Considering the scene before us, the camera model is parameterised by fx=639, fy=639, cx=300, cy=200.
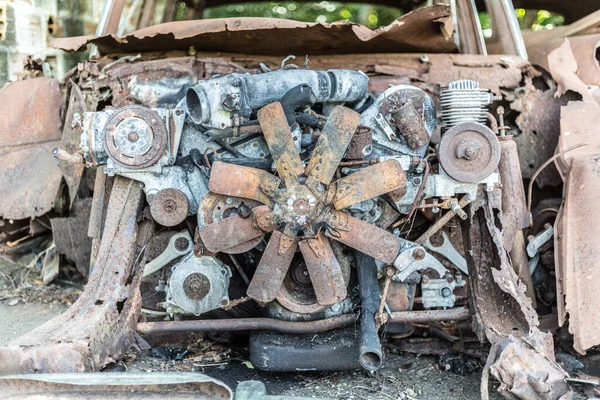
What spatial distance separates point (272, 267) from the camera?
2.76 metres

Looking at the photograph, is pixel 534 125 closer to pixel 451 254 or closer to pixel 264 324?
pixel 451 254

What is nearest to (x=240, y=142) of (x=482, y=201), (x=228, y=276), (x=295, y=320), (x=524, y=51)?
(x=228, y=276)

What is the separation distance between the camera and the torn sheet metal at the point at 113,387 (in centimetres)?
200

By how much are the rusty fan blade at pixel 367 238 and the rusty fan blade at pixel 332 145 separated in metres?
0.21

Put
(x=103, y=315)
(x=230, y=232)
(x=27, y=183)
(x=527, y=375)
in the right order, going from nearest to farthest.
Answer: (x=527, y=375), (x=103, y=315), (x=230, y=232), (x=27, y=183)

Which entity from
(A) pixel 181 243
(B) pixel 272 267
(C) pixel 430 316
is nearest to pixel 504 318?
(C) pixel 430 316

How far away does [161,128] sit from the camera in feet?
9.39

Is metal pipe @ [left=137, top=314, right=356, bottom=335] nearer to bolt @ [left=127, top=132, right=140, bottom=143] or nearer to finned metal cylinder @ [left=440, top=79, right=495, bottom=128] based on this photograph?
bolt @ [left=127, top=132, right=140, bottom=143]

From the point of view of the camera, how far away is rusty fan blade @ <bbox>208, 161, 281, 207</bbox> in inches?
105

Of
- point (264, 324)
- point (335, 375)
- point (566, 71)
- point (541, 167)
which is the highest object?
point (566, 71)

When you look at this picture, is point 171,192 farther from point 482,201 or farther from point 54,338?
point 482,201

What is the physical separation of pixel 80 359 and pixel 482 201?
185cm

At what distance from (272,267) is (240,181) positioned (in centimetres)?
40

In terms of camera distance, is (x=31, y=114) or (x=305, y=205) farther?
(x=31, y=114)
